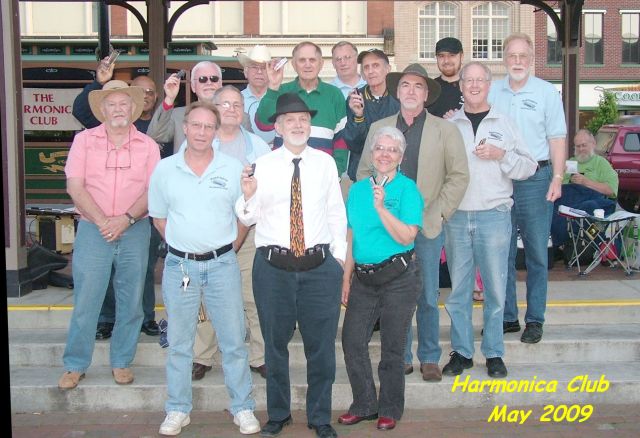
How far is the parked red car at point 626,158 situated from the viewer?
17.9 meters

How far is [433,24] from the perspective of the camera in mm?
31422

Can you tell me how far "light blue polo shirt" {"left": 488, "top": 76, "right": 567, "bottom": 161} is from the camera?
538 centimetres

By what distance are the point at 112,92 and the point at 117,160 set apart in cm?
44

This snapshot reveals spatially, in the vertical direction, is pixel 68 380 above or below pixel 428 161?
A: below

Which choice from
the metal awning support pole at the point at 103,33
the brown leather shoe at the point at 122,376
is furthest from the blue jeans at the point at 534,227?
the metal awning support pole at the point at 103,33

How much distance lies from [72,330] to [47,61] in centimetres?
1221

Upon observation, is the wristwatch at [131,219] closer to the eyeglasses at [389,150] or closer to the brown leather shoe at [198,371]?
the brown leather shoe at [198,371]

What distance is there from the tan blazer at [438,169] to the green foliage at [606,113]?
2411 cm

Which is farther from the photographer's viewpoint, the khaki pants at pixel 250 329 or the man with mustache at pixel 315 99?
the man with mustache at pixel 315 99

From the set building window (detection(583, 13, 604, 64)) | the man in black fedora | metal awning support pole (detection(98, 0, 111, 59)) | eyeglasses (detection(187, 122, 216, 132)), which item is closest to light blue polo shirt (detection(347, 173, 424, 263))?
the man in black fedora

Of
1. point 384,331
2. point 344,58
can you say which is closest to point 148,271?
point 384,331

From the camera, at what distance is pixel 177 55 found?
16578mm

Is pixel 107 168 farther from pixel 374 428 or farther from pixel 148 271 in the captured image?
pixel 374 428

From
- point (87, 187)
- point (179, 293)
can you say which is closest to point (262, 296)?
point (179, 293)
